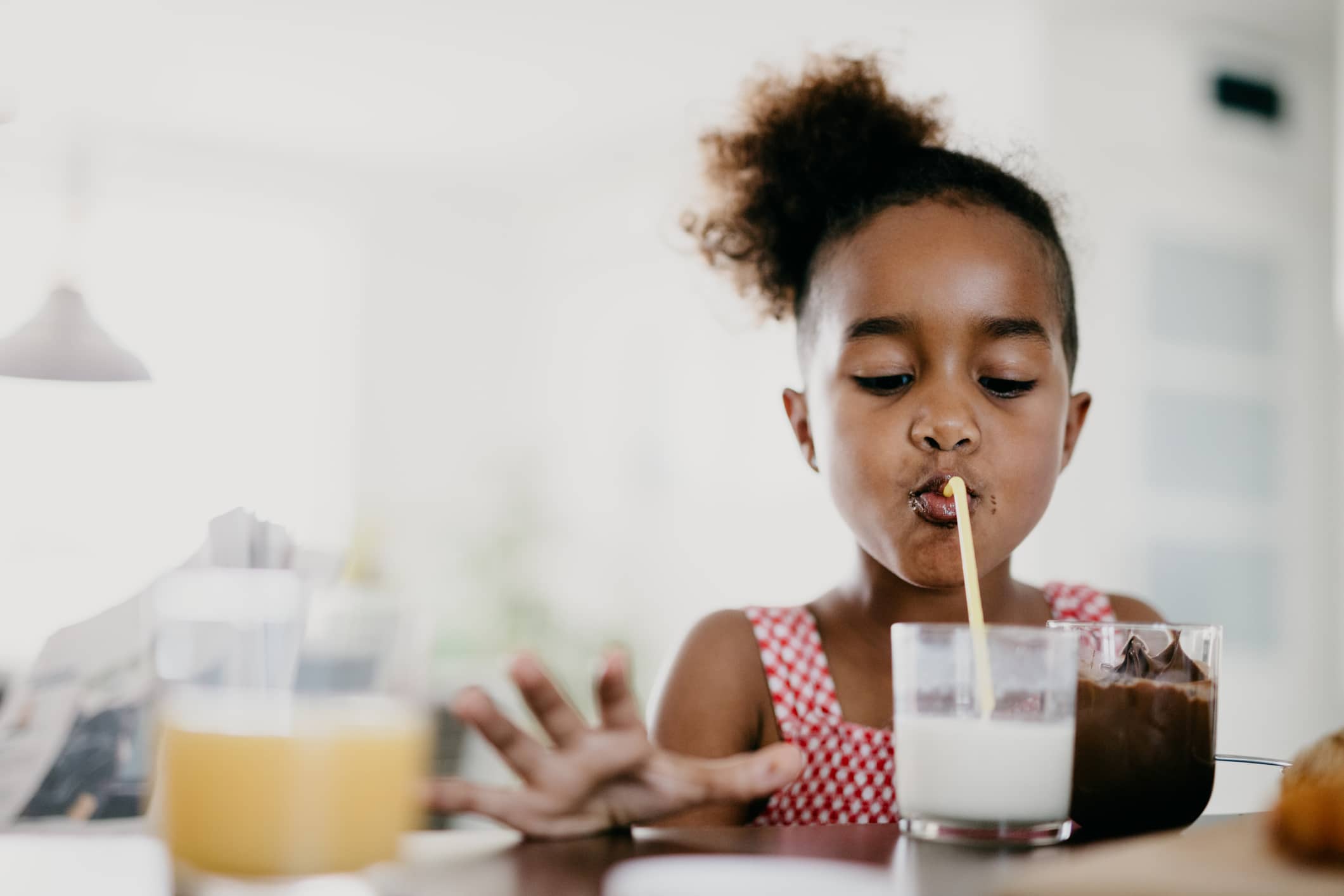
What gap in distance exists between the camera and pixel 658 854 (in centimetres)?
61

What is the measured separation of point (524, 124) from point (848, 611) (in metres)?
5.18

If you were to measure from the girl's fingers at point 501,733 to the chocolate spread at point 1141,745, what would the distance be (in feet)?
1.04

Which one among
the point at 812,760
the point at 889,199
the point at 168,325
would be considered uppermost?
the point at 168,325

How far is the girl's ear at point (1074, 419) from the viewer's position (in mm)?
1346

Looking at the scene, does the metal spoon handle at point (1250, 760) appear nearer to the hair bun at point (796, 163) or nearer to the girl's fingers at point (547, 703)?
the girl's fingers at point (547, 703)

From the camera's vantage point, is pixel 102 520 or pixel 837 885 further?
pixel 102 520

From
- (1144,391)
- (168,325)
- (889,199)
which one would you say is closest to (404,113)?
(168,325)

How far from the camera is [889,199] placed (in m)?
1.32

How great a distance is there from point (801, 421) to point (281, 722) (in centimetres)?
94

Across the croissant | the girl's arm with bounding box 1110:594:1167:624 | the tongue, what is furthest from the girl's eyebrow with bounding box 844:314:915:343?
the croissant

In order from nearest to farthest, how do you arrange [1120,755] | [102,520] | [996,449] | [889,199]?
[1120,755]
[996,449]
[889,199]
[102,520]

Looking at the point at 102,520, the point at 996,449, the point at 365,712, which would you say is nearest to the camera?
the point at 365,712

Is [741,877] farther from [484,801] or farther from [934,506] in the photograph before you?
[934,506]

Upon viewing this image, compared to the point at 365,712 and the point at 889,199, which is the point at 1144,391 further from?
the point at 365,712
